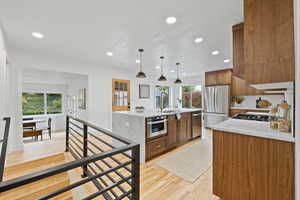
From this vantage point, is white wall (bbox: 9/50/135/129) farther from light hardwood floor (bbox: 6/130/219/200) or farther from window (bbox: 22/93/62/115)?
window (bbox: 22/93/62/115)

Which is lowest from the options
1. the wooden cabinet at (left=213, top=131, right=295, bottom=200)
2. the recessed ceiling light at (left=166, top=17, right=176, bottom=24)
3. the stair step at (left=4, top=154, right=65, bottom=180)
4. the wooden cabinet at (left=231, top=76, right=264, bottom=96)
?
the stair step at (left=4, top=154, right=65, bottom=180)

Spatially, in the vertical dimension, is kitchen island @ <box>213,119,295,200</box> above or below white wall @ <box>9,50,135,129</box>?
below

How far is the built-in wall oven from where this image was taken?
2736 mm

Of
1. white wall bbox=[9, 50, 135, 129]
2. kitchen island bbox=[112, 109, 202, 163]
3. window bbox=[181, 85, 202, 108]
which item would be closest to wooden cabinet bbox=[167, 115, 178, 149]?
kitchen island bbox=[112, 109, 202, 163]

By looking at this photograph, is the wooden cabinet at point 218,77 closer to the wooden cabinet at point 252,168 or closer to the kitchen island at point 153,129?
the kitchen island at point 153,129

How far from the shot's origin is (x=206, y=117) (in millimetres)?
5340

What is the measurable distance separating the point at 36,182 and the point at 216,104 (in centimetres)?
547

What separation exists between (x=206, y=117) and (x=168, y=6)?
460 centimetres

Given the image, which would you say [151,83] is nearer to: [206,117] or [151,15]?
[206,117]

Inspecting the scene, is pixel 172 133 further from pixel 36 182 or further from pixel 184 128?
pixel 36 182

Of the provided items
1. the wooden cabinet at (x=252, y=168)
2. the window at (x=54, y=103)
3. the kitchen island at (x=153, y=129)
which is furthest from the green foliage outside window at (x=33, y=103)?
the wooden cabinet at (x=252, y=168)

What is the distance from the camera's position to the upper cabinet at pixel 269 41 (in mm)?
1068

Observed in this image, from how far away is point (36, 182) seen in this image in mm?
2338

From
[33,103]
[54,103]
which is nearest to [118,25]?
[54,103]
